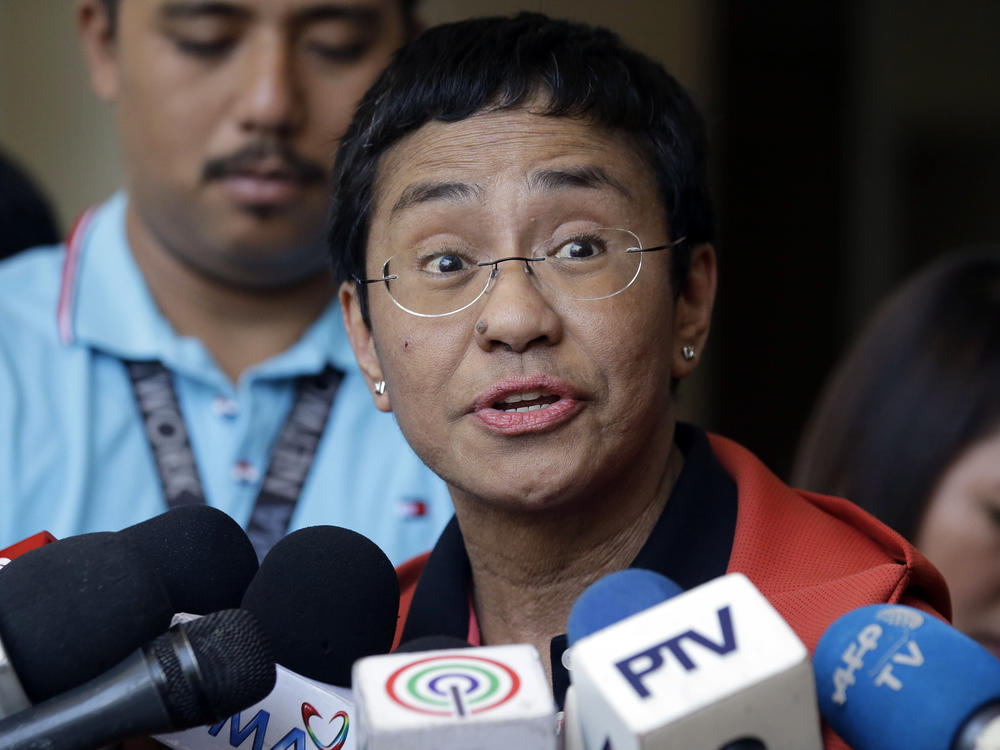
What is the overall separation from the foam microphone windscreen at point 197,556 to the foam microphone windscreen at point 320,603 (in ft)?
0.18

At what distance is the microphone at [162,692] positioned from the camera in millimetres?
1341

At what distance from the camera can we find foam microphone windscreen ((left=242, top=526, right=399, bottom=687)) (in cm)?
164

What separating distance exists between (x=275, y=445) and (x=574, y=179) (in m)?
1.39

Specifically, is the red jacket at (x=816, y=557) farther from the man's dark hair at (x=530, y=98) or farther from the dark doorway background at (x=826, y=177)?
the dark doorway background at (x=826, y=177)

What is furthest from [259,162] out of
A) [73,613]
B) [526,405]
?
[73,613]

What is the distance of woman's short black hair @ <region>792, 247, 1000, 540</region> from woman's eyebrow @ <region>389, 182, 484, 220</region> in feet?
4.55

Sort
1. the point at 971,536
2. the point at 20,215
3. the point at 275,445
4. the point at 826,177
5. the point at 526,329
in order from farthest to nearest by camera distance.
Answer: the point at 826,177 < the point at 20,215 < the point at 275,445 < the point at 971,536 < the point at 526,329

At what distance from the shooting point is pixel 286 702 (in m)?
1.61

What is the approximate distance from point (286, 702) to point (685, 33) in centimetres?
473

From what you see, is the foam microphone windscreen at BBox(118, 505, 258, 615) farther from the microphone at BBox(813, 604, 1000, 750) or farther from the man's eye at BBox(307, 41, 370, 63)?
the man's eye at BBox(307, 41, 370, 63)

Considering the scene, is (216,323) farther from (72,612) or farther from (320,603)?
(72,612)

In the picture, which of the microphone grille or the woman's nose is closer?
the microphone grille

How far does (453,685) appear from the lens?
132cm

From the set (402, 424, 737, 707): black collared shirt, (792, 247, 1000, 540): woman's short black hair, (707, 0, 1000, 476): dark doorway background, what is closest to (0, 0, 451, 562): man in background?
(402, 424, 737, 707): black collared shirt
